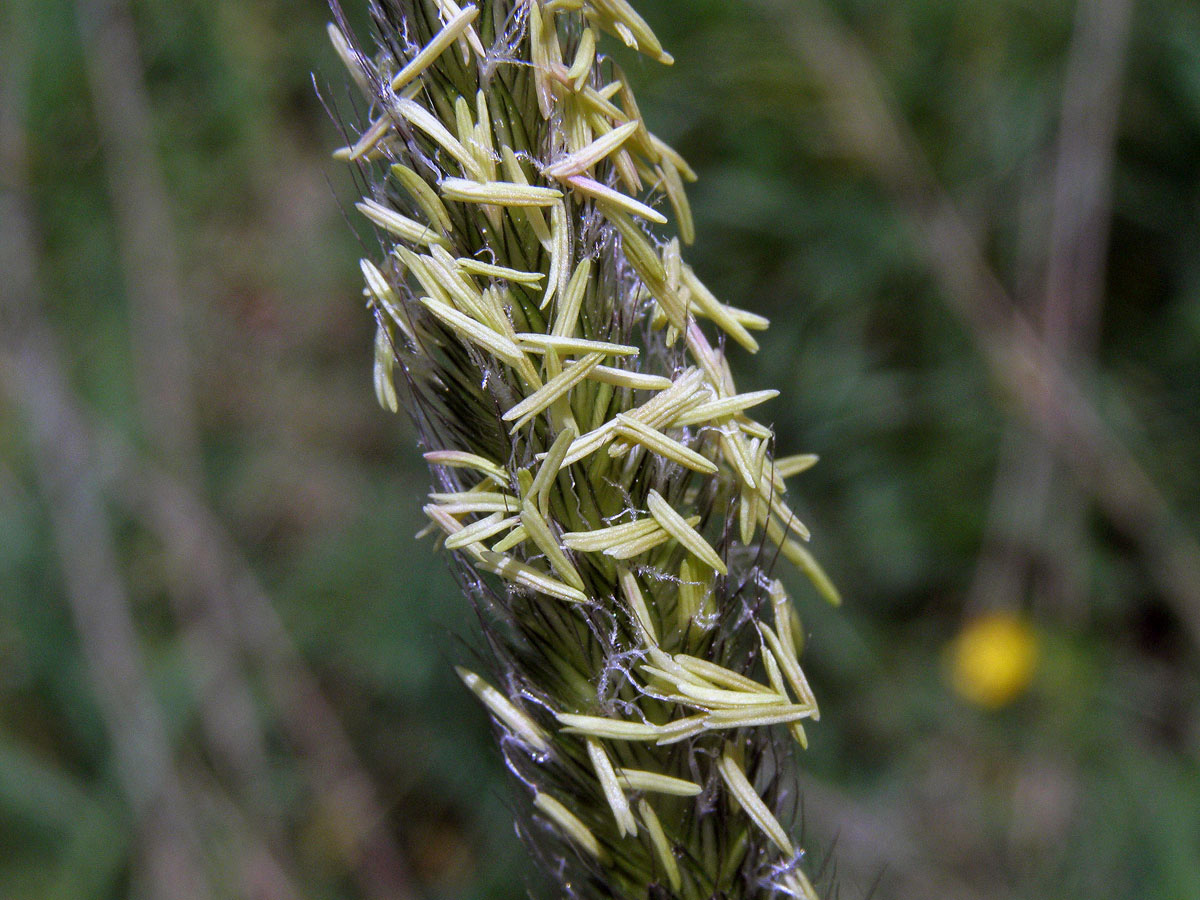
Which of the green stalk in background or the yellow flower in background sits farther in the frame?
the yellow flower in background

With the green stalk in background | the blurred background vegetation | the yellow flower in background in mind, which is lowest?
the yellow flower in background

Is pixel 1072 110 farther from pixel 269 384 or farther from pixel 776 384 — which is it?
pixel 269 384

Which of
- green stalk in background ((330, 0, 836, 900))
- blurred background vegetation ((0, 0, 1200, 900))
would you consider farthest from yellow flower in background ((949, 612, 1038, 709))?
green stalk in background ((330, 0, 836, 900))

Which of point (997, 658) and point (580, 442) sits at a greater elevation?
point (580, 442)

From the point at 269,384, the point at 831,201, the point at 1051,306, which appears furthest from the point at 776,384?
the point at 269,384

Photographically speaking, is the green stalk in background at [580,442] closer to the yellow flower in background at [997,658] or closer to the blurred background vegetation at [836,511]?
the blurred background vegetation at [836,511]

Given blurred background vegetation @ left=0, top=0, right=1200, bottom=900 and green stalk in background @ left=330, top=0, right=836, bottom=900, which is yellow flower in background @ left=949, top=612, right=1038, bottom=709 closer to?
blurred background vegetation @ left=0, top=0, right=1200, bottom=900

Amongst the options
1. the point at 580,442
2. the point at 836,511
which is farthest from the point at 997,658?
the point at 580,442

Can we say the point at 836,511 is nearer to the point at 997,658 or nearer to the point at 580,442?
the point at 997,658
